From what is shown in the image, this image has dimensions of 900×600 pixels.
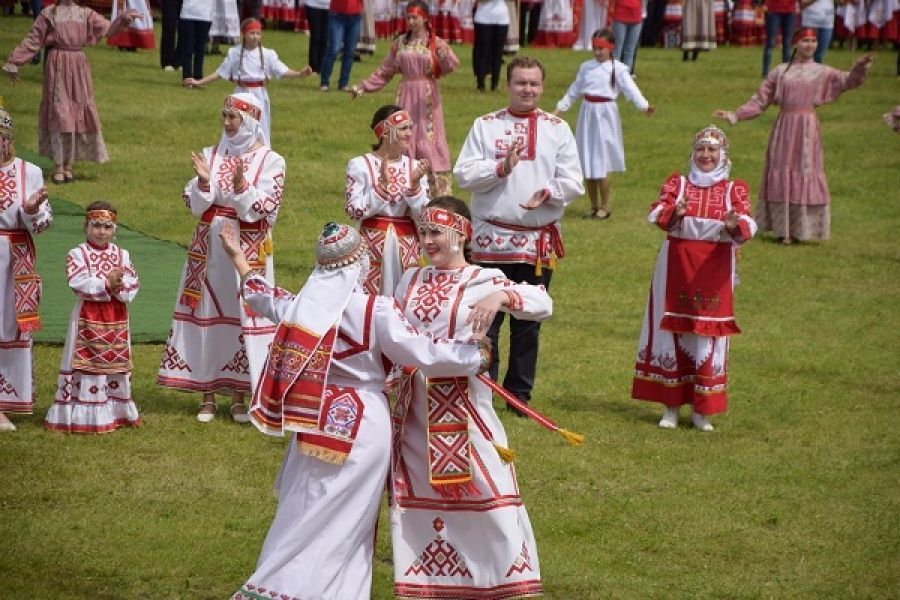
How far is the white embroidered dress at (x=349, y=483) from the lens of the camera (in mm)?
6188

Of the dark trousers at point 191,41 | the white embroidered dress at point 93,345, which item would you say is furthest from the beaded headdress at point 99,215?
the dark trousers at point 191,41

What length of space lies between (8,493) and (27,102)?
14.4 metres

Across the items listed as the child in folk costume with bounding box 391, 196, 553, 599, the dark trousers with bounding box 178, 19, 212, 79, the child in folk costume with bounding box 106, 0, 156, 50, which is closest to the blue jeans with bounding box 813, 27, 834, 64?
the dark trousers with bounding box 178, 19, 212, 79

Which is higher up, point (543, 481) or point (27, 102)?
point (27, 102)

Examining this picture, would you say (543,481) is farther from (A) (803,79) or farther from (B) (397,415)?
(A) (803,79)

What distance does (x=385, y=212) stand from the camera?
1000 cm

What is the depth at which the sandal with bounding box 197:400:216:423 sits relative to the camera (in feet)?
32.7

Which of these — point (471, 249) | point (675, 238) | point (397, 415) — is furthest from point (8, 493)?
point (675, 238)

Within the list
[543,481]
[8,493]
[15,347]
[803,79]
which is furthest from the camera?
[803,79]

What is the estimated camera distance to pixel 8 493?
331 inches

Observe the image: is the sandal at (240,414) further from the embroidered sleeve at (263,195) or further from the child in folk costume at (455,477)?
the child in folk costume at (455,477)

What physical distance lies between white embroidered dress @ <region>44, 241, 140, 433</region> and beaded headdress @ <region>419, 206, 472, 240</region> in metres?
3.12

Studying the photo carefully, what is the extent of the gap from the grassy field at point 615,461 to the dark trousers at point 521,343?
338 mm

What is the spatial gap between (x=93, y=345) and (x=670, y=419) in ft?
12.3
